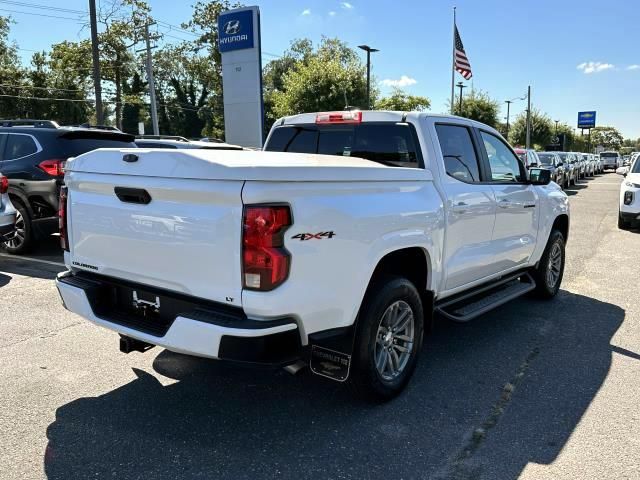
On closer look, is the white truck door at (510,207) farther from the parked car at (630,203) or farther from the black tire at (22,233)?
the parked car at (630,203)

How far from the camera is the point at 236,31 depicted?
1798 centimetres

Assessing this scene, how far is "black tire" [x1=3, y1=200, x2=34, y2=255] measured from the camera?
314 inches

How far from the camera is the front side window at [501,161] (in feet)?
16.8

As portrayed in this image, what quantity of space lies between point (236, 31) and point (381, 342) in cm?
1656

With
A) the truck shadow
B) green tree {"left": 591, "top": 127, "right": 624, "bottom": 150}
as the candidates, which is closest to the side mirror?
the truck shadow

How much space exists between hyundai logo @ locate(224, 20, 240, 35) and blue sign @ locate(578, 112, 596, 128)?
82.6 m

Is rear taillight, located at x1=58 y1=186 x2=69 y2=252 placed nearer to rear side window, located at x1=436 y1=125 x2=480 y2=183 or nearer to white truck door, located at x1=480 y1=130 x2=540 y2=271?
rear side window, located at x1=436 y1=125 x2=480 y2=183

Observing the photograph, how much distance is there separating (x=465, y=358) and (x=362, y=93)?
1299 inches

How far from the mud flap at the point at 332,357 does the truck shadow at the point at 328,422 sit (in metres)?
0.41

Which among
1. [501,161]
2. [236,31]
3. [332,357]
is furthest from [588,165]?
[332,357]

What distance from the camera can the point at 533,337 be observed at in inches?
200

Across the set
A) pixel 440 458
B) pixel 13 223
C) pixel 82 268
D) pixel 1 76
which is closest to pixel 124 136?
pixel 13 223

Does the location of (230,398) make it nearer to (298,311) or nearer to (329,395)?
(329,395)

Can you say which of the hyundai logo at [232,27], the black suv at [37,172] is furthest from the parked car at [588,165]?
the black suv at [37,172]
